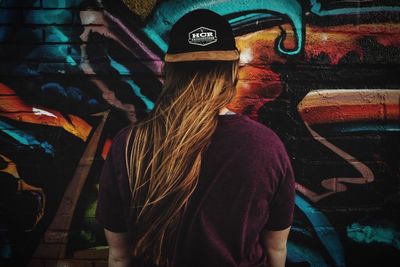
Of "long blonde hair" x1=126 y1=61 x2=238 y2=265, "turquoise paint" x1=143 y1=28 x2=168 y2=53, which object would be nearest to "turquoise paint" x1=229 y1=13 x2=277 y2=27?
"turquoise paint" x1=143 y1=28 x2=168 y2=53

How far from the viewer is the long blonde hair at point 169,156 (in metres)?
1.60

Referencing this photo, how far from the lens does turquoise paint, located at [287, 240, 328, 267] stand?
235 cm

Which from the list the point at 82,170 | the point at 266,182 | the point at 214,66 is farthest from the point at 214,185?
the point at 82,170

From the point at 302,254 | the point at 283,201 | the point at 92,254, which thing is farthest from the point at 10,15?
the point at 302,254

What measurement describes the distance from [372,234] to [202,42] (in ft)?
5.60

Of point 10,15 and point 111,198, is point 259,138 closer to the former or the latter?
point 111,198

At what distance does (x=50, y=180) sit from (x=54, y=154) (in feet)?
0.58

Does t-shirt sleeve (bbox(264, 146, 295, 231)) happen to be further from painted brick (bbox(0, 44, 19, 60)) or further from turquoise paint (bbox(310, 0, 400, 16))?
painted brick (bbox(0, 44, 19, 60))

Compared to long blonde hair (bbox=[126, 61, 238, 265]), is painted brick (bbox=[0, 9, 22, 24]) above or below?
above

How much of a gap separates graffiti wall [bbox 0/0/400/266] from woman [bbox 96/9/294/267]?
64cm

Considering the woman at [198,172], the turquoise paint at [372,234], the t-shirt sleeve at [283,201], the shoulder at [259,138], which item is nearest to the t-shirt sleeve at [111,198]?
the woman at [198,172]

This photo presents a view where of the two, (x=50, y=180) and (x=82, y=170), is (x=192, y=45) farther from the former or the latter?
(x=50, y=180)

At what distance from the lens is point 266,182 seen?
1.59 m

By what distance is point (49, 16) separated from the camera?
229 centimetres
